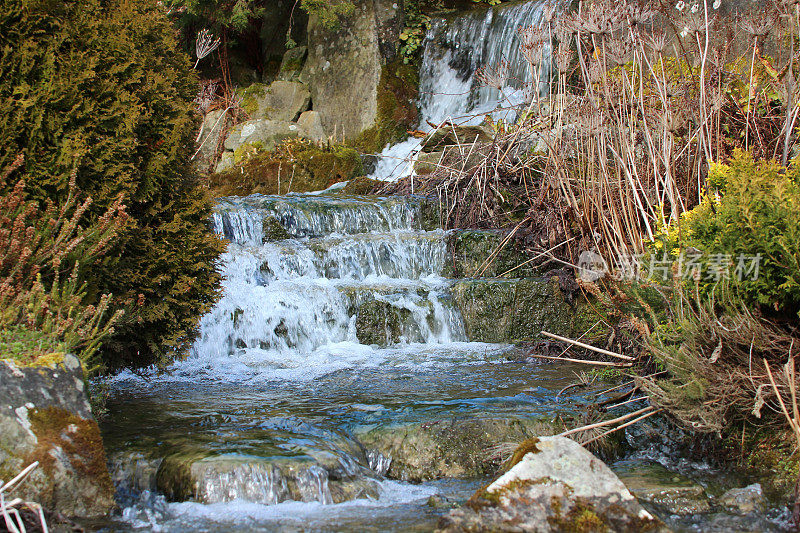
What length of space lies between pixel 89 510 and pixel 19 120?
8.09 ft

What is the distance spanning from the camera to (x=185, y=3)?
15.4 metres

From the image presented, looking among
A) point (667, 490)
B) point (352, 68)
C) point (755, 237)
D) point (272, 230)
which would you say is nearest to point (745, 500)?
point (667, 490)

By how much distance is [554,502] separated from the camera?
281 centimetres

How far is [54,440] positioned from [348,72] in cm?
1371

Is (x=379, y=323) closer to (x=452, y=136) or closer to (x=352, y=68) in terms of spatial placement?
(x=452, y=136)

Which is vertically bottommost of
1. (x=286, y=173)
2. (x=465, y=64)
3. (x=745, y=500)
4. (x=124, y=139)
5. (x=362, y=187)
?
(x=745, y=500)

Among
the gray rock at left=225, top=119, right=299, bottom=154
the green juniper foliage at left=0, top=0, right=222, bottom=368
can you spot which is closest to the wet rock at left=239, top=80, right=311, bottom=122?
the gray rock at left=225, top=119, right=299, bottom=154

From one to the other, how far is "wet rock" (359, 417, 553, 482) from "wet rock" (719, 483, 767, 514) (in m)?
1.04

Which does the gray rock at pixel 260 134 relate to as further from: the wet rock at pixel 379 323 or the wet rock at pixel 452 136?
the wet rock at pixel 379 323

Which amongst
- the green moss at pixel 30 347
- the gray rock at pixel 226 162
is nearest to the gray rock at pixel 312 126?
the gray rock at pixel 226 162

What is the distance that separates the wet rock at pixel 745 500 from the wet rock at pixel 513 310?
400 cm

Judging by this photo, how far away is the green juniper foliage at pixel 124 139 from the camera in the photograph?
171 inches

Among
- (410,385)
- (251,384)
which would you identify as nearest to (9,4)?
(251,384)

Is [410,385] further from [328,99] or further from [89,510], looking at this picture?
[328,99]
